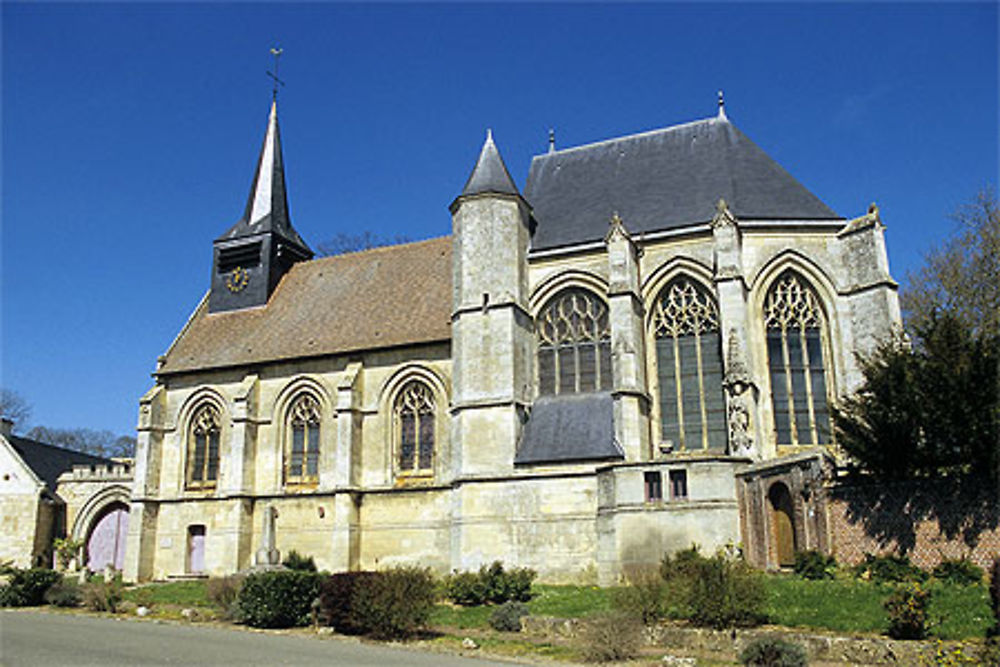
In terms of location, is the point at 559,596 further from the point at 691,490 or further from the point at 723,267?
the point at 723,267

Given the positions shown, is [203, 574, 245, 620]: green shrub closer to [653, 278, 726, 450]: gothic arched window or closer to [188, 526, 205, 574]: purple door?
[188, 526, 205, 574]: purple door

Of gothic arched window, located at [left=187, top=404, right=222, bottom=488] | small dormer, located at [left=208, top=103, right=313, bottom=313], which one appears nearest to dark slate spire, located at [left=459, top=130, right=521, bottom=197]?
small dormer, located at [left=208, top=103, right=313, bottom=313]

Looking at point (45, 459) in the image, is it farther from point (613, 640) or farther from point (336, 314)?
point (613, 640)

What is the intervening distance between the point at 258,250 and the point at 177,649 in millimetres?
19444

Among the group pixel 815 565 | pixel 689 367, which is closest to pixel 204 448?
pixel 689 367

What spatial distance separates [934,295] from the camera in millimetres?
25641

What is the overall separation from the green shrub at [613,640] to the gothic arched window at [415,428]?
1194 cm

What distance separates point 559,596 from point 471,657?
5438 millimetres

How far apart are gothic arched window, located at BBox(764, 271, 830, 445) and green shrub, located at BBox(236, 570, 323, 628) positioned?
11817mm

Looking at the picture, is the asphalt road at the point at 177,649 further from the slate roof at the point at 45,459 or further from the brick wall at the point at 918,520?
the slate roof at the point at 45,459

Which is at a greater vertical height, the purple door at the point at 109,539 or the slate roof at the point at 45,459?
the slate roof at the point at 45,459

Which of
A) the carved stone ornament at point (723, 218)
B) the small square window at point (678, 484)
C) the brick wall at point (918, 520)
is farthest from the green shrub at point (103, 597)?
the carved stone ornament at point (723, 218)

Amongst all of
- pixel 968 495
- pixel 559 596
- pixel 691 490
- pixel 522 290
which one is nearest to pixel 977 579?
pixel 968 495

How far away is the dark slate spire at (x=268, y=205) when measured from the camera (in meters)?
29.9
